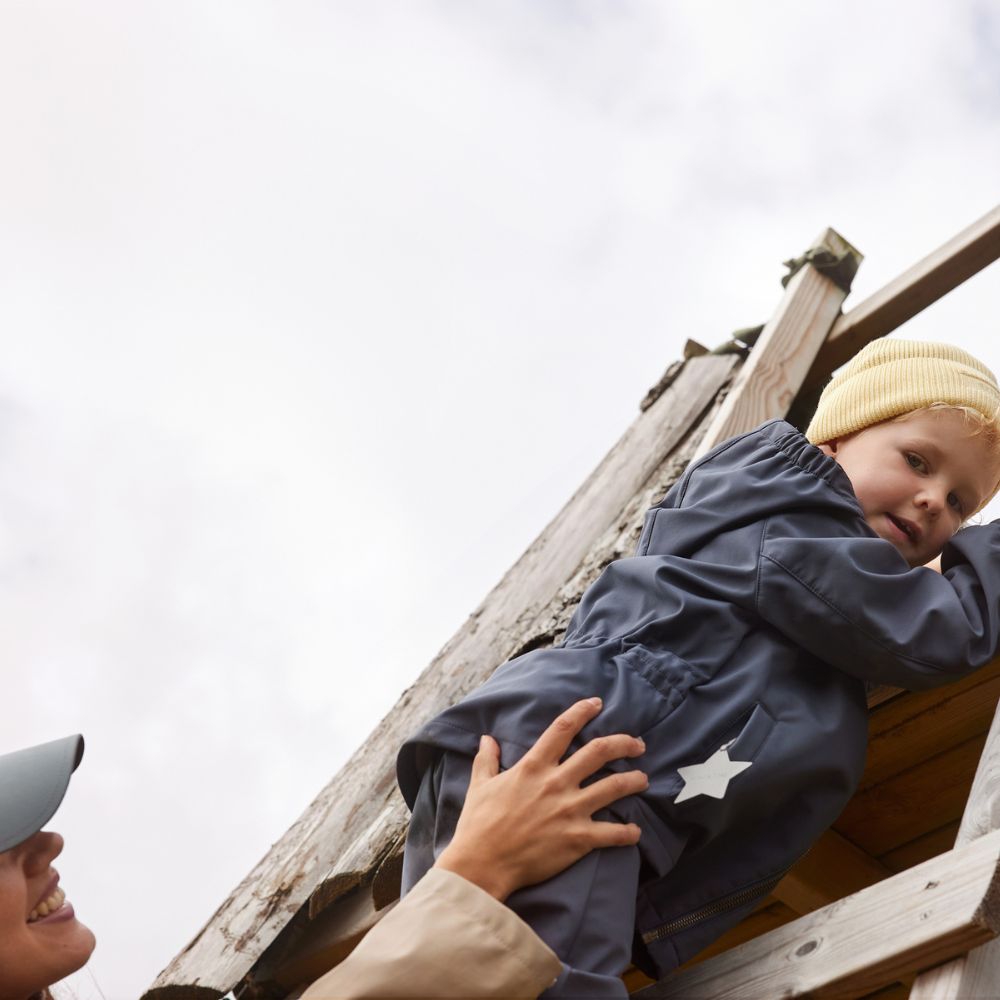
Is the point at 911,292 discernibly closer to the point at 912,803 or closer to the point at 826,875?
the point at 912,803

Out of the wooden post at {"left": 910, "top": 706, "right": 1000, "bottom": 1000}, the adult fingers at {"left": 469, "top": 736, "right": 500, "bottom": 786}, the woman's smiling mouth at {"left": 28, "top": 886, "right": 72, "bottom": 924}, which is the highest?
the woman's smiling mouth at {"left": 28, "top": 886, "right": 72, "bottom": 924}

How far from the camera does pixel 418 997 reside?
1.30 meters

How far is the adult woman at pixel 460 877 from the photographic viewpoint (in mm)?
1318

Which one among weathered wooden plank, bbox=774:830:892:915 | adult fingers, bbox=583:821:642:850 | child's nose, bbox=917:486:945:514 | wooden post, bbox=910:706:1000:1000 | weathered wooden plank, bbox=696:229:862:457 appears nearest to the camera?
wooden post, bbox=910:706:1000:1000

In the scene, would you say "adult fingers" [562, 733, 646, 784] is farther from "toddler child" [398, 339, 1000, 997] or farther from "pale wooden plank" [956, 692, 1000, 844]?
"pale wooden plank" [956, 692, 1000, 844]

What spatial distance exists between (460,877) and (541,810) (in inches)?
5.4

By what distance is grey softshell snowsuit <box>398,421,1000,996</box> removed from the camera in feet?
5.23

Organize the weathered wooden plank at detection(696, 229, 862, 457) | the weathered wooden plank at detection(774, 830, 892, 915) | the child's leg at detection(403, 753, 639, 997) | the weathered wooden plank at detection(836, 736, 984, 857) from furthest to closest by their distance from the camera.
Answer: the weathered wooden plank at detection(696, 229, 862, 457) → the weathered wooden plank at detection(774, 830, 892, 915) → the weathered wooden plank at detection(836, 736, 984, 857) → the child's leg at detection(403, 753, 639, 997)

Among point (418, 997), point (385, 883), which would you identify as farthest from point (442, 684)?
point (418, 997)

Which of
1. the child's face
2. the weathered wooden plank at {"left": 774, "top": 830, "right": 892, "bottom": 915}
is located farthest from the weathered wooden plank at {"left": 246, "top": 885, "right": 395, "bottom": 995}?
the child's face

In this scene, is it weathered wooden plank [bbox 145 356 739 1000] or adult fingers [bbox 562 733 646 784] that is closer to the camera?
adult fingers [bbox 562 733 646 784]

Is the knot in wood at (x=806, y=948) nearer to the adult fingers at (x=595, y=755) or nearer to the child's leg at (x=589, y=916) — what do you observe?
the child's leg at (x=589, y=916)

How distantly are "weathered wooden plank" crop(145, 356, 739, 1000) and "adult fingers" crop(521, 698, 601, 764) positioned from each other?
0.88 meters

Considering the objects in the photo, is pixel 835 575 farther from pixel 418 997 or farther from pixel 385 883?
pixel 385 883
